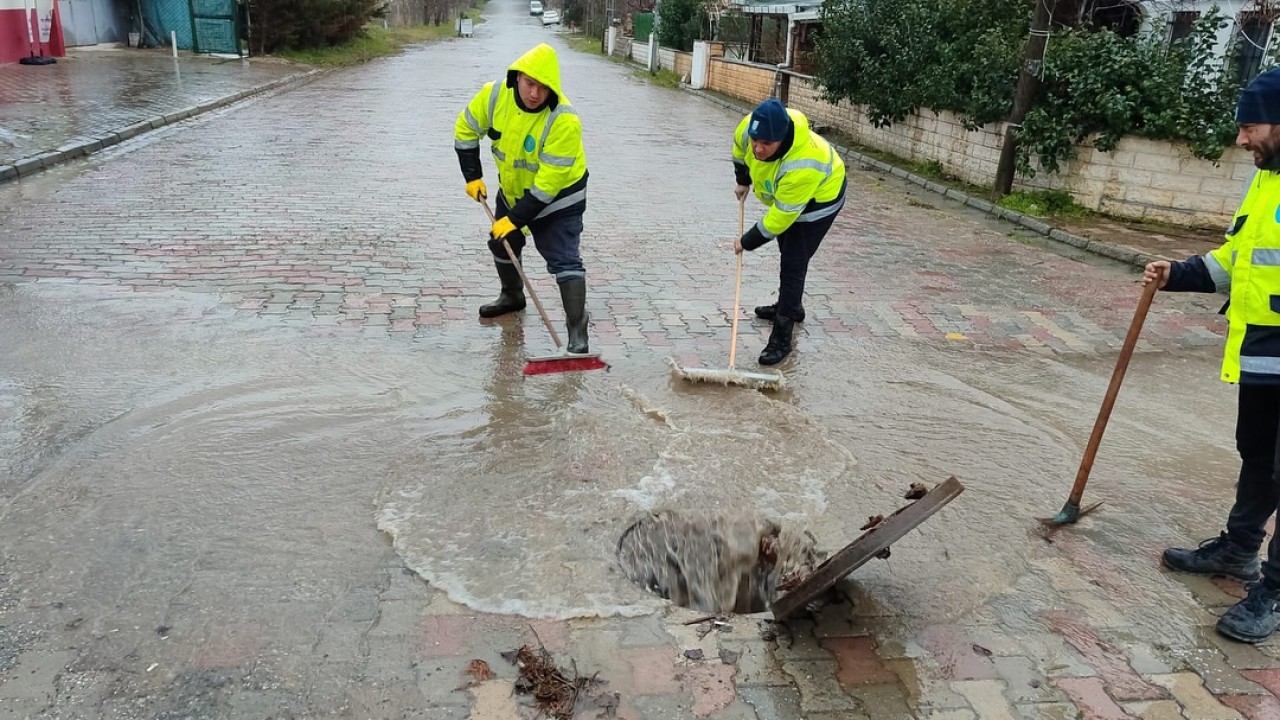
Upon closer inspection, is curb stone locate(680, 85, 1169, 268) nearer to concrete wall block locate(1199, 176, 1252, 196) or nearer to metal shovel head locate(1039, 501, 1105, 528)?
concrete wall block locate(1199, 176, 1252, 196)

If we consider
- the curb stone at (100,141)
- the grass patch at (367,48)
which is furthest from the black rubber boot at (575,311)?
the grass patch at (367,48)

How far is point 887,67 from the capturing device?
12.8 m

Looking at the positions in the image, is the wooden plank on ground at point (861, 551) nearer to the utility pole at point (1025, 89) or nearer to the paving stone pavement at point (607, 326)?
the paving stone pavement at point (607, 326)

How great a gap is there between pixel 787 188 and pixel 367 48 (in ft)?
106

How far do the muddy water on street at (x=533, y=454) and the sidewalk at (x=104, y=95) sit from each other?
6.53 metres

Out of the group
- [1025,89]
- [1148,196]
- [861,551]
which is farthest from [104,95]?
[861,551]

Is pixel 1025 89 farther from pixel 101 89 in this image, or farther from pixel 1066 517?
pixel 101 89

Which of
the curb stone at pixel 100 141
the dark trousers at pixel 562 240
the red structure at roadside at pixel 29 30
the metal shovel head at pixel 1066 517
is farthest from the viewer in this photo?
the red structure at roadside at pixel 29 30

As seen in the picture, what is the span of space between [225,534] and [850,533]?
96.3 inches

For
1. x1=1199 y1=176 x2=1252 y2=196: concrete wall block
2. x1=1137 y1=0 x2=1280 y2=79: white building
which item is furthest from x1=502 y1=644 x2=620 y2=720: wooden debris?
x1=1137 y1=0 x2=1280 y2=79: white building

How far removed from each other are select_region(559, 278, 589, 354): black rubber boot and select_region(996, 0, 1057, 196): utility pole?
276 inches

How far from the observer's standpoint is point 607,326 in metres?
6.04

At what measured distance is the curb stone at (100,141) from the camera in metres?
9.67

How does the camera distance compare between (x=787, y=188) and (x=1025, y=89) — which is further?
(x=1025, y=89)
